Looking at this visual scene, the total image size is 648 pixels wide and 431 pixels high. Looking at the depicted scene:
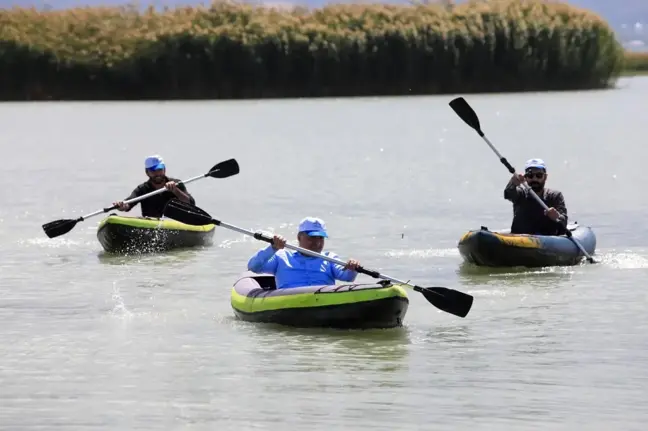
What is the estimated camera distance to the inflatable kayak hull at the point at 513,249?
57.4 feet

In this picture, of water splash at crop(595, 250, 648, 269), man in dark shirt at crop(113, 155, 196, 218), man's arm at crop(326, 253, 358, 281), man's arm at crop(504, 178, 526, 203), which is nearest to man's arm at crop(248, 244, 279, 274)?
man's arm at crop(326, 253, 358, 281)

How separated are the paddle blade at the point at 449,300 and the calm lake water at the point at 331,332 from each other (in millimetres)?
196

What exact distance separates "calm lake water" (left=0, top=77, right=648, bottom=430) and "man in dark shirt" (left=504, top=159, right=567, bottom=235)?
559 millimetres

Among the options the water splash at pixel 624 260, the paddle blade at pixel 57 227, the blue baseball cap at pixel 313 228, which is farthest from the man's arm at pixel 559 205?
the paddle blade at pixel 57 227

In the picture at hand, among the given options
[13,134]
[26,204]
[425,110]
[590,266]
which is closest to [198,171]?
[26,204]

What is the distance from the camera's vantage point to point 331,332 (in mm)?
13703

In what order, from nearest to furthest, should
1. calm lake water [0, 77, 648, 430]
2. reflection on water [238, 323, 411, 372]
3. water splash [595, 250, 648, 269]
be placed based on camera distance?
calm lake water [0, 77, 648, 430] → reflection on water [238, 323, 411, 372] → water splash [595, 250, 648, 269]

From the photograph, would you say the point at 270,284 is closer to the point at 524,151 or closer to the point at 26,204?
the point at 26,204

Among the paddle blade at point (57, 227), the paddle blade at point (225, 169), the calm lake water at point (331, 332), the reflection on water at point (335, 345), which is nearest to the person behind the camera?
the calm lake water at point (331, 332)

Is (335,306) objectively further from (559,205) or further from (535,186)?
(559,205)

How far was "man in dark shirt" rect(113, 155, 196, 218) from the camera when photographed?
61.9 ft

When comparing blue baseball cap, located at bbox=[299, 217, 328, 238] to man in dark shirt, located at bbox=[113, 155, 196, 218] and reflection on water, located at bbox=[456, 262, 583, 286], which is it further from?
man in dark shirt, located at bbox=[113, 155, 196, 218]

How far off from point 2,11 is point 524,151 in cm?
2507

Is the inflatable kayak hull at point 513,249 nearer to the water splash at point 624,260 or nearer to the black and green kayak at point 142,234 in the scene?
the water splash at point 624,260
